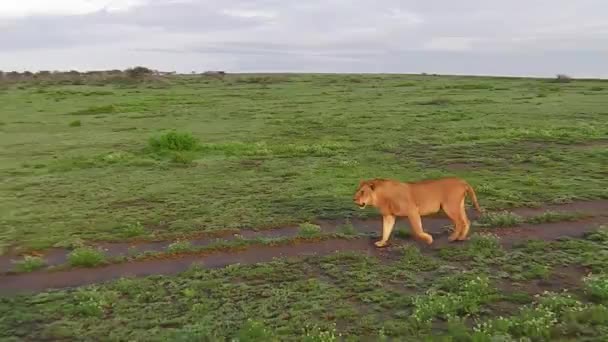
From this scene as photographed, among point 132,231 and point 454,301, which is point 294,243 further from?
point 454,301

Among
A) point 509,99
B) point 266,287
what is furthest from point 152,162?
point 509,99

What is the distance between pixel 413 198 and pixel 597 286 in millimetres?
3636

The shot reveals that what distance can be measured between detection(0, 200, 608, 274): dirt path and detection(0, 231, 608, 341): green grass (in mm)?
1979

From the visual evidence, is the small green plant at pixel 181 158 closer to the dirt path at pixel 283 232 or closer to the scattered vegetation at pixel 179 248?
the dirt path at pixel 283 232

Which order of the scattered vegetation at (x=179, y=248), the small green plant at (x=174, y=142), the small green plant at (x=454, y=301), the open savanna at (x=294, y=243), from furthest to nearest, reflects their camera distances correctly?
1. the small green plant at (x=174, y=142)
2. the scattered vegetation at (x=179, y=248)
3. the open savanna at (x=294, y=243)
4. the small green plant at (x=454, y=301)

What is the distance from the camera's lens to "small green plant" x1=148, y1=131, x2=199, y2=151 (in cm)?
2552

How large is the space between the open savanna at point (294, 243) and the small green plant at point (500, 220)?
42 mm

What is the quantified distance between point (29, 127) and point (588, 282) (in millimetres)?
35345

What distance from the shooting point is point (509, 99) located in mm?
47625

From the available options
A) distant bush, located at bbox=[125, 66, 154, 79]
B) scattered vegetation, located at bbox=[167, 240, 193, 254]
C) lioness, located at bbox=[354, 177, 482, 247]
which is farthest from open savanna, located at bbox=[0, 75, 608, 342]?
distant bush, located at bbox=[125, 66, 154, 79]

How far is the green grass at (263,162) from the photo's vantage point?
1559cm

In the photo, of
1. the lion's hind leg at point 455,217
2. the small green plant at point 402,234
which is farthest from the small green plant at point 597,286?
the small green plant at point 402,234

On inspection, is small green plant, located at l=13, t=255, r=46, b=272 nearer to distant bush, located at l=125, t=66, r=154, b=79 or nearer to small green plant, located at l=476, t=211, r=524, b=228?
small green plant, located at l=476, t=211, r=524, b=228

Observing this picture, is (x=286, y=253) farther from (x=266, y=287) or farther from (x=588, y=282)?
(x=588, y=282)
